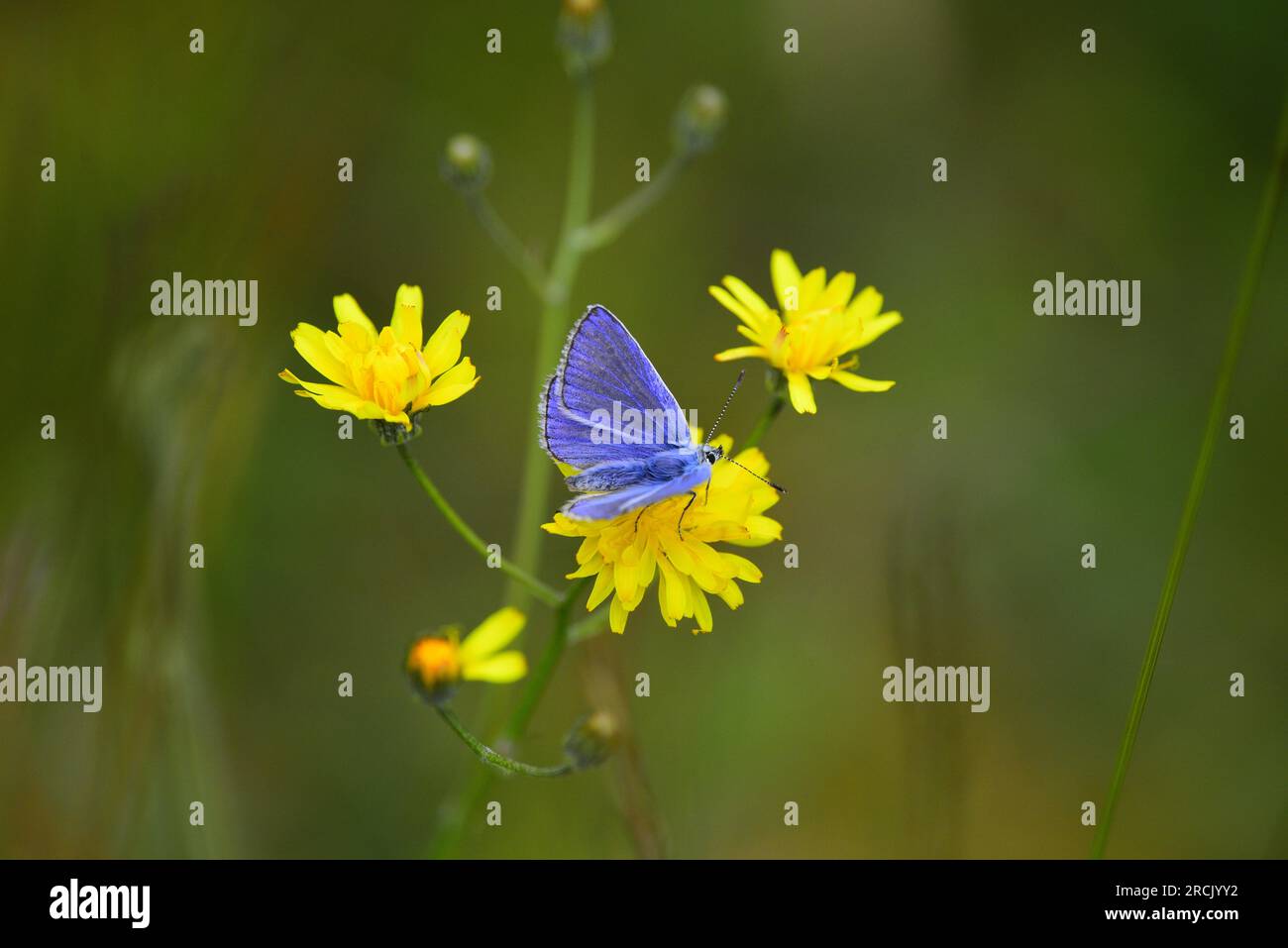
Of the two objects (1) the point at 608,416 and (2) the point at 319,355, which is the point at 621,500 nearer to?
(1) the point at 608,416

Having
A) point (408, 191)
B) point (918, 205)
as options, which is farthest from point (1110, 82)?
point (408, 191)

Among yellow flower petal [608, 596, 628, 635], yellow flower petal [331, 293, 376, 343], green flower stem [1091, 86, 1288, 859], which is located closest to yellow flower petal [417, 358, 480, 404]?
yellow flower petal [331, 293, 376, 343]

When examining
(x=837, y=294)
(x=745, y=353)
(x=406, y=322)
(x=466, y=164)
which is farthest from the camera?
(x=466, y=164)

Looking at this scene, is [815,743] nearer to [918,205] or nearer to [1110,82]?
[918,205]

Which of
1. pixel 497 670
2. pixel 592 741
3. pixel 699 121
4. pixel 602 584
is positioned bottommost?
pixel 592 741

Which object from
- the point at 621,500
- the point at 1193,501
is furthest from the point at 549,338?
the point at 1193,501
